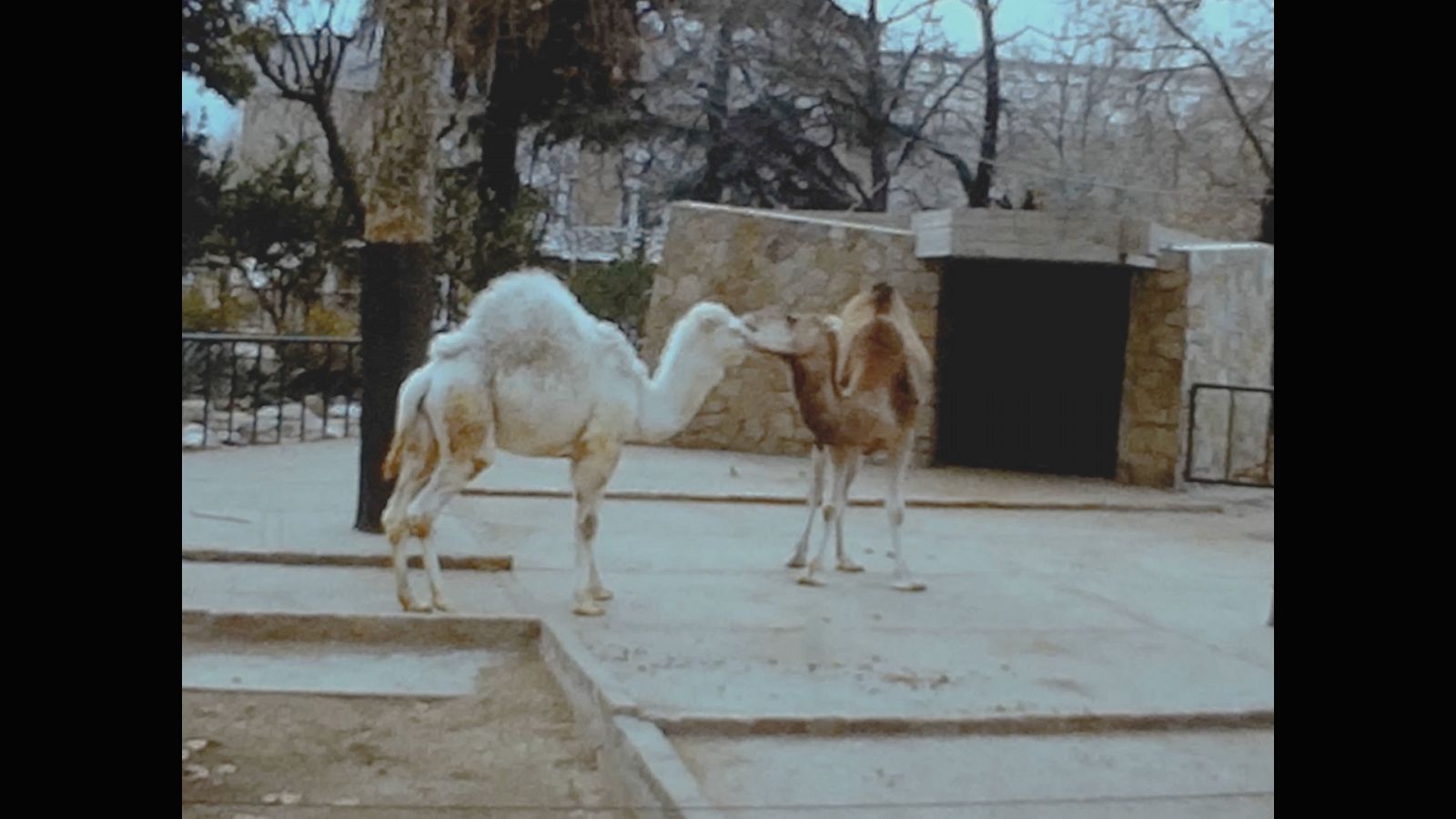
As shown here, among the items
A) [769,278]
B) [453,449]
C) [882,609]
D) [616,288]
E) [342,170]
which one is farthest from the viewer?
[769,278]

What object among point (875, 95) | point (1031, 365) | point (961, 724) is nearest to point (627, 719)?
point (961, 724)

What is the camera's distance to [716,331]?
294cm

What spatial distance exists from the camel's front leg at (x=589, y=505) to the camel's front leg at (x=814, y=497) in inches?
26.3

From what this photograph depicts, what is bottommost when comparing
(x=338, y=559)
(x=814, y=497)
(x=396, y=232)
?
(x=338, y=559)

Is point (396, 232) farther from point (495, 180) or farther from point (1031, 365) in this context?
point (1031, 365)

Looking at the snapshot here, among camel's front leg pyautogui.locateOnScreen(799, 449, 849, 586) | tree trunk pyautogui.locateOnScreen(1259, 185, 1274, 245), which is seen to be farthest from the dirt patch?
tree trunk pyautogui.locateOnScreen(1259, 185, 1274, 245)

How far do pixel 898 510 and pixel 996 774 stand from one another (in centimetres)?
151

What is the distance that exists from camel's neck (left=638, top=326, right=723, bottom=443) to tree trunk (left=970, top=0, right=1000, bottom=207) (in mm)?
688

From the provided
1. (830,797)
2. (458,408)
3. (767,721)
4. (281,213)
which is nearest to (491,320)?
(458,408)

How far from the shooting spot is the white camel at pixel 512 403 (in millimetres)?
2725

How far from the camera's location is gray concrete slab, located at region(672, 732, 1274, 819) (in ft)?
5.95
